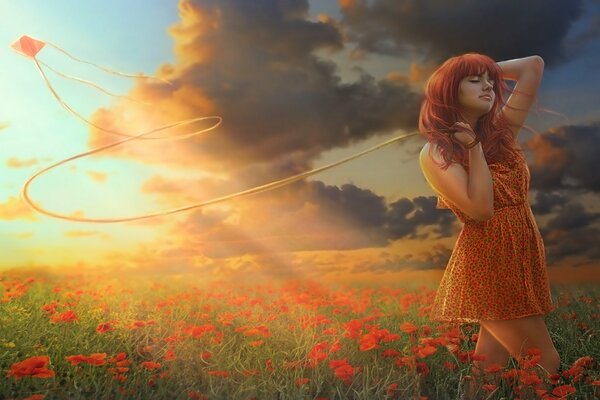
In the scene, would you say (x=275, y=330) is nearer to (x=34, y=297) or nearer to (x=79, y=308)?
(x=79, y=308)

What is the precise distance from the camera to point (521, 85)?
3498 mm

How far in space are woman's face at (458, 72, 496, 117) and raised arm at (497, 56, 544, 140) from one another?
0.64 feet

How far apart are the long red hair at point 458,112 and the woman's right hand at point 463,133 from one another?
0.27ft

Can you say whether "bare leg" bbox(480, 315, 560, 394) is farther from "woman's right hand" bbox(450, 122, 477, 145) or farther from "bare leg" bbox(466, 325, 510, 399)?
"woman's right hand" bbox(450, 122, 477, 145)

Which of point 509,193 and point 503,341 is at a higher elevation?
point 509,193

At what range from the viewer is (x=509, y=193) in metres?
3.22

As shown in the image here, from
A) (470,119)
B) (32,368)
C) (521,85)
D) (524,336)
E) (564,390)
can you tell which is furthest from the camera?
(521,85)

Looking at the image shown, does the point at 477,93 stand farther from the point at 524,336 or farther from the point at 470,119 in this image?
the point at 524,336

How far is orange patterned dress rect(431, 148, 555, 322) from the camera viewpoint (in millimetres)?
3188

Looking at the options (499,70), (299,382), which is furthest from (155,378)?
(499,70)

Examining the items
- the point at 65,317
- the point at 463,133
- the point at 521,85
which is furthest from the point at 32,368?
the point at 521,85

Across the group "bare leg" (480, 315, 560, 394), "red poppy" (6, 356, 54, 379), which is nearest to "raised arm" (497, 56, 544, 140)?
"bare leg" (480, 315, 560, 394)

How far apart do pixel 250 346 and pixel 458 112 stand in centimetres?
178

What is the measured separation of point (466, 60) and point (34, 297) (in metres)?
3.31
